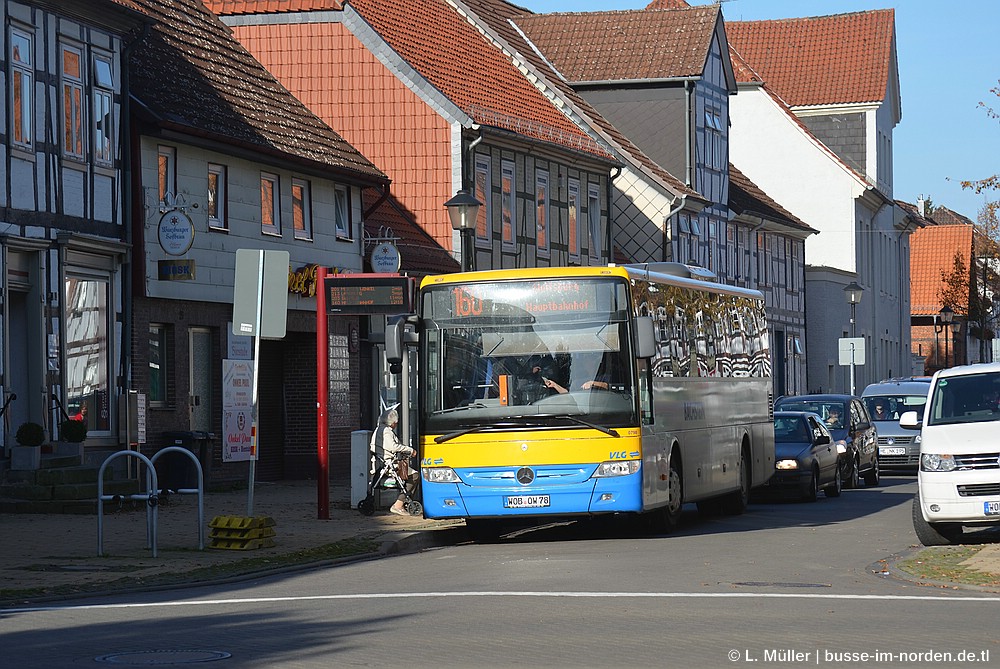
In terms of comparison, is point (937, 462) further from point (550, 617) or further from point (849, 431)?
point (849, 431)

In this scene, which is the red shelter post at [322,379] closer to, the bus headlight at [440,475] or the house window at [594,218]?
the bus headlight at [440,475]

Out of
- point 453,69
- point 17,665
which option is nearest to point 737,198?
point 453,69

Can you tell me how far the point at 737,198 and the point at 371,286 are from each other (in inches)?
1583

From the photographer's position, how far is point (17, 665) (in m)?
10.0

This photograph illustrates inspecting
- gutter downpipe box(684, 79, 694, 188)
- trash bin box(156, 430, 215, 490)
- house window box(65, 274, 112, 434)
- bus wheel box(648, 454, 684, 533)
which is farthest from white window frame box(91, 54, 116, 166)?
gutter downpipe box(684, 79, 694, 188)

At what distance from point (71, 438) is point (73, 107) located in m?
4.89

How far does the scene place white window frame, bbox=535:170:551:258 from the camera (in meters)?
43.6

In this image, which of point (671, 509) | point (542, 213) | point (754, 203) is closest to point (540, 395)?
point (671, 509)

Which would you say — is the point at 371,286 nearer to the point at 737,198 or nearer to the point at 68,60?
the point at 68,60

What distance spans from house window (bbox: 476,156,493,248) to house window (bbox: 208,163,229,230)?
10703 millimetres

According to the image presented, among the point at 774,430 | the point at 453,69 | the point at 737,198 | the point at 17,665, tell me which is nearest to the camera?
the point at 17,665

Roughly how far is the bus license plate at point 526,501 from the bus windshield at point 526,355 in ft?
2.61

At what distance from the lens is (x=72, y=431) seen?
24344mm

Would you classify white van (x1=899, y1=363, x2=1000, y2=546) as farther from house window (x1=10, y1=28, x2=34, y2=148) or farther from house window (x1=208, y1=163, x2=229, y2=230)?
house window (x1=208, y1=163, x2=229, y2=230)
